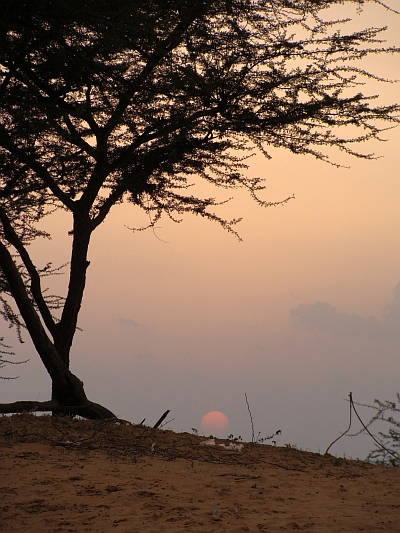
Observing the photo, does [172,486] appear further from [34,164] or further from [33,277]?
[34,164]

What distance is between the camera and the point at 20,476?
872cm

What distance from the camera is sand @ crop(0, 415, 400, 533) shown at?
23.7 feet

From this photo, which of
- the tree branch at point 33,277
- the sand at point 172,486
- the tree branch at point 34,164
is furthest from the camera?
the tree branch at point 33,277

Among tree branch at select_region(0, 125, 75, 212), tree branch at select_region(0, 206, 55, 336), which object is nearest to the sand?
tree branch at select_region(0, 206, 55, 336)

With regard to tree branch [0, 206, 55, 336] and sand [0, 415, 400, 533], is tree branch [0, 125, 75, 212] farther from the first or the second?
sand [0, 415, 400, 533]

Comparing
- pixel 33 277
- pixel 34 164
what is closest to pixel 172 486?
pixel 33 277

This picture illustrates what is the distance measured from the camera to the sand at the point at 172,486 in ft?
23.7

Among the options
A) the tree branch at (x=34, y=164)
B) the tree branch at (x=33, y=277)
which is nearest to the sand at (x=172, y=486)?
the tree branch at (x=33, y=277)

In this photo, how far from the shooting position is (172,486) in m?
8.38

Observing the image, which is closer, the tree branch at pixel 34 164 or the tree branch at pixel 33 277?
the tree branch at pixel 34 164

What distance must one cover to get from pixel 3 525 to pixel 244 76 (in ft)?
28.4

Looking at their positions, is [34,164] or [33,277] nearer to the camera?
[34,164]

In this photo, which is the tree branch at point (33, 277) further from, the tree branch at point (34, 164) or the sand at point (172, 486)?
the sand at point (172, 486)

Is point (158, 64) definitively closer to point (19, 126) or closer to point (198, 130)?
point (198, 130)
